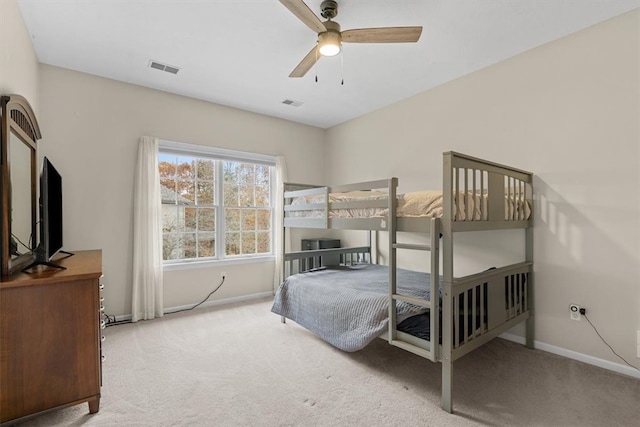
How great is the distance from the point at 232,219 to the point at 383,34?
3004 mm

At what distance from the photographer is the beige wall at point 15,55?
1801mm

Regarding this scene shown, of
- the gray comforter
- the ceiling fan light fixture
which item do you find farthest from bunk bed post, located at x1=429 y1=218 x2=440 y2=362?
the ceiling fan light fixture

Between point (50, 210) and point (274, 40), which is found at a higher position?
point (274, 40)

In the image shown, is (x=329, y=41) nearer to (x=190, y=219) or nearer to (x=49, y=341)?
(x=49, y=341)

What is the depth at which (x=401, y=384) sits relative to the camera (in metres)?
2.11

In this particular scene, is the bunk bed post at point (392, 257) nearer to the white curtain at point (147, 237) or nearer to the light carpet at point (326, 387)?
the light carpet at point (326, 387)

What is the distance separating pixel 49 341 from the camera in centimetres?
163

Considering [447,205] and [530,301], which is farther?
[530,301]

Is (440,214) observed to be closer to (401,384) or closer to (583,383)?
(401,384)

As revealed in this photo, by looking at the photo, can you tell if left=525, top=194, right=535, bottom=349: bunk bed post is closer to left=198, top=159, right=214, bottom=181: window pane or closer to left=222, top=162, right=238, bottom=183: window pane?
left=222, top=162, right=238, bottom=183: window pane

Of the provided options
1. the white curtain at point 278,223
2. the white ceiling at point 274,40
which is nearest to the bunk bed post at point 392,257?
the white ceiling at point 274,40

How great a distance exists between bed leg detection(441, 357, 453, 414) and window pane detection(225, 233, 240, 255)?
3.05 metres

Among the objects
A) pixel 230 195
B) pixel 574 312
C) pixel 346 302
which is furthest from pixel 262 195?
pixel 574 312

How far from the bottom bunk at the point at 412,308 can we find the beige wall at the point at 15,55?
2.57m
